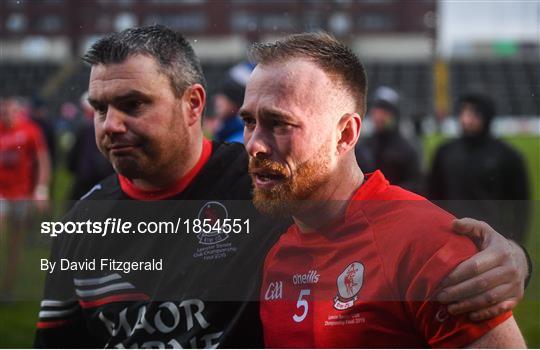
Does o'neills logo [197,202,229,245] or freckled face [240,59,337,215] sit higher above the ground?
freckled face [240,59,337,215]

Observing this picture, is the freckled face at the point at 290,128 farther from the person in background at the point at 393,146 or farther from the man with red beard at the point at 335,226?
the person in background at the point at 393,146

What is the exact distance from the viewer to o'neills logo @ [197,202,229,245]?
5.90ft

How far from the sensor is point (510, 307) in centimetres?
152

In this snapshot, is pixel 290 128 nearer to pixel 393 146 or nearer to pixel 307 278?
pixel 307 278

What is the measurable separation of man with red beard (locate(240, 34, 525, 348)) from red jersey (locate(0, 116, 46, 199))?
61.1 inches

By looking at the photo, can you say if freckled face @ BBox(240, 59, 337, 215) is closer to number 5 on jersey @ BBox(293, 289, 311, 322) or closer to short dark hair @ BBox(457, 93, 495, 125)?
number 5 on jersey @ BBox(293, 289, 311, 322)

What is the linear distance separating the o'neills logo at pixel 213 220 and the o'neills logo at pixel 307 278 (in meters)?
0.19

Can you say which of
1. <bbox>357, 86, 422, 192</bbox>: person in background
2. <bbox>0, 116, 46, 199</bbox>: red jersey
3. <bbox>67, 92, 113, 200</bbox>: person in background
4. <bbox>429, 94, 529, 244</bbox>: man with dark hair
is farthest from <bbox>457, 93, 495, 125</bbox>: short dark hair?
<bbox>0, 116, 46, 199</bbox>: red jersey

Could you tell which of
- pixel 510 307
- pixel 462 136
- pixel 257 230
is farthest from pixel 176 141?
pixel 462 136

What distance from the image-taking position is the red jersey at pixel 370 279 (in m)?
1.51

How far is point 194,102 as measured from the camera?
1876 millimetres

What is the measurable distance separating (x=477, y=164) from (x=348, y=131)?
193 centimetres

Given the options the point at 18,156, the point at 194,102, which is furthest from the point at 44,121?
the point at 194,102

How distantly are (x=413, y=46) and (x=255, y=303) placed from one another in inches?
30.2
